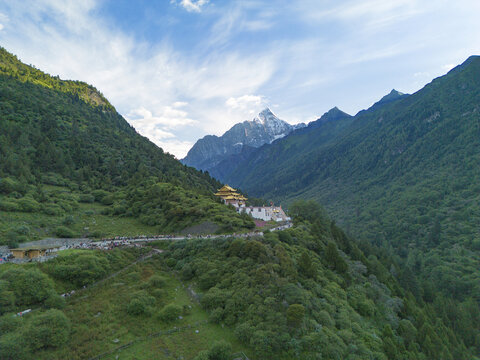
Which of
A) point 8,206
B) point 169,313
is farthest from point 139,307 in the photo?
point 8,206

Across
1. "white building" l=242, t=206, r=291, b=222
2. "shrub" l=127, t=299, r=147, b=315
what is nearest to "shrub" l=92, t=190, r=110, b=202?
"white building" l=242, t=206, r=291, b=222

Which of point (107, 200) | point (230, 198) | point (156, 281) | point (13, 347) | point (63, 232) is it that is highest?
point (107, 200)

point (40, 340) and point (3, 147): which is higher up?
point (3, 147)

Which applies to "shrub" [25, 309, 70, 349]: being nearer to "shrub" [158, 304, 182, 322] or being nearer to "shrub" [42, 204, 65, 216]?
"shrub" [158, 304, 182, 322]

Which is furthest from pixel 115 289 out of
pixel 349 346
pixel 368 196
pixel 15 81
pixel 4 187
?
pixel 368 196

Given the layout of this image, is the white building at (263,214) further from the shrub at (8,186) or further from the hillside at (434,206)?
the shrub at (8,186)

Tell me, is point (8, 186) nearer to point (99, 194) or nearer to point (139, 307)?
point (99, 194)

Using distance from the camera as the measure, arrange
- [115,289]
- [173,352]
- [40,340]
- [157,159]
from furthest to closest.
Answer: [157,159] → [115,289] → [173,352] → [40,340]

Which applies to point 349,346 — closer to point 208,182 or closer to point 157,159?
point 208,182
